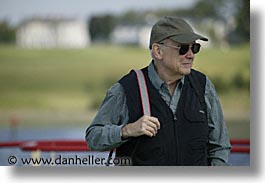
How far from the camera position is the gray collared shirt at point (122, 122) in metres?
3.04

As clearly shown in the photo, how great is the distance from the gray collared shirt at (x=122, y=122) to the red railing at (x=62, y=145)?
957mm

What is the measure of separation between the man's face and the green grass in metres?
1.00

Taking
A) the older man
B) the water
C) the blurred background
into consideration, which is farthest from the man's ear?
the blurred background

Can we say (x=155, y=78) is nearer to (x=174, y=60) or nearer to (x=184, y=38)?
(x=174, y=60)

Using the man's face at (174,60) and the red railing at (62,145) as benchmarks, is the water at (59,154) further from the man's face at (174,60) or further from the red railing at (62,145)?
the man's face at (174,60)

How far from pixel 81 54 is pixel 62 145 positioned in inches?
29.5

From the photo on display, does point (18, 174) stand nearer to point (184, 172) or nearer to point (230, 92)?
point (184, 172)

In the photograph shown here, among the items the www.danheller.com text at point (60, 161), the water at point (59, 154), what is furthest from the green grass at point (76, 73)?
the www.danheller.com text at point (60, 161)

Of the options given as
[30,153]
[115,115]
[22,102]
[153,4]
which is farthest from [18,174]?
[153,4]

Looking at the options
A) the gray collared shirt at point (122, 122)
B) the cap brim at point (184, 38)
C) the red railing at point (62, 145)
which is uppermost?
the cap brim at point (184, 38)

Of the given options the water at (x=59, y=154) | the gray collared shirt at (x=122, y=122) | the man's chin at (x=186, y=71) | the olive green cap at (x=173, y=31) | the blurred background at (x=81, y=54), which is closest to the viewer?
the gray collared shirt at (x=122, y=122)

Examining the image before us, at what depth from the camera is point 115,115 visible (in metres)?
3.08

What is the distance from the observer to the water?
13.4 ft

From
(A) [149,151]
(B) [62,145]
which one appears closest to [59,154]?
(B) [62,145]
